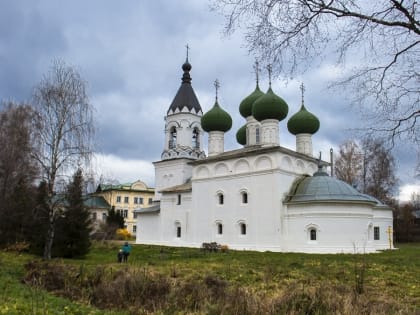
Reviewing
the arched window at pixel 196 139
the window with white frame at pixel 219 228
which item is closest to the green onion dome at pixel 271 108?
the window with white frame at pixel 219 228

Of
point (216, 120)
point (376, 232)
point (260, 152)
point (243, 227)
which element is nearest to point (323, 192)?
point (260, 152)

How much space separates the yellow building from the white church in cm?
2512

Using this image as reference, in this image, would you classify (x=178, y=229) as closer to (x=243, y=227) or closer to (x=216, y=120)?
(x=243, y=227)

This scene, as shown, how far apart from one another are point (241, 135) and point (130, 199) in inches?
1194

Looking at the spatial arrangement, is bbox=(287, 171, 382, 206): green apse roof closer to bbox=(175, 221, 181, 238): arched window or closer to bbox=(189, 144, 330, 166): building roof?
bbox=(189, 144, 330, 166): building roof

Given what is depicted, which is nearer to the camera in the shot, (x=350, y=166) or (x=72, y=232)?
(x=72, y=232)

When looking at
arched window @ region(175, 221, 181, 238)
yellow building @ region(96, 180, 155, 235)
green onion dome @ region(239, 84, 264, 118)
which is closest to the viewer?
arched window @ region(175, 221, 181, 238)

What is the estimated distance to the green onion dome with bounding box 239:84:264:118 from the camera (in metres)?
29.8

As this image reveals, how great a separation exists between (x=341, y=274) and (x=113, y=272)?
638 centimetres


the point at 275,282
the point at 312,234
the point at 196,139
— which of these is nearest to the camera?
the point at 275,282

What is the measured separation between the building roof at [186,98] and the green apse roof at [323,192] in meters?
13.1

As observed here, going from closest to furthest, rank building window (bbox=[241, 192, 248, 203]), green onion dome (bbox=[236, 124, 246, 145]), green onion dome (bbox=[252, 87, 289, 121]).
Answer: building window (bbox=[241, 192, 248, 203])
green onion dome (bbox=[252, 87, 289, 121])
green onion dome (bbox=[236, 124, 246, 145])

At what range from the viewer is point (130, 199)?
57.8 m

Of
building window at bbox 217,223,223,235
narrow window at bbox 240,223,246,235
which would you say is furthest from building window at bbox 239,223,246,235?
building window at bbox 217,223,223,235
